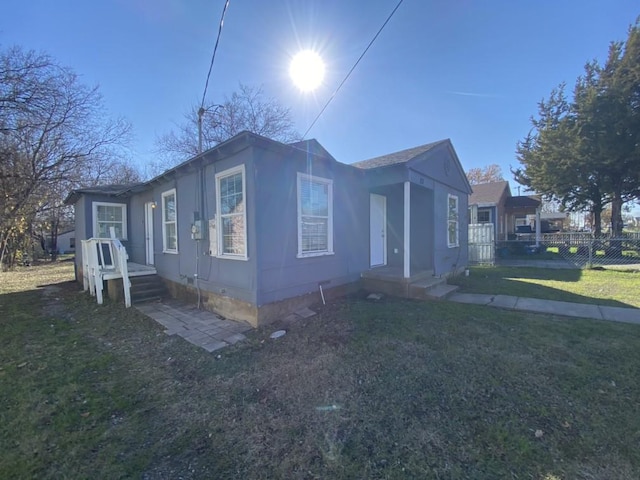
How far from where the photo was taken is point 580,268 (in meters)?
11.3

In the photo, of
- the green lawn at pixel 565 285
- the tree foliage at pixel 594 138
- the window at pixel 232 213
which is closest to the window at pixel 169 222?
the window at pixel 232 213

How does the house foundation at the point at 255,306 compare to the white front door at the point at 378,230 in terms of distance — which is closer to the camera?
the house foundation at the point at 255,306

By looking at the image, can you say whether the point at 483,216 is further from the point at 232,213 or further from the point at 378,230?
the point at 232,213

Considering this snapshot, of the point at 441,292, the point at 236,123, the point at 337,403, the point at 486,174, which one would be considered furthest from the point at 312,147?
the point at 486,174

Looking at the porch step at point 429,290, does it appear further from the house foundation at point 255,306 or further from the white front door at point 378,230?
the white front door at point 378,230

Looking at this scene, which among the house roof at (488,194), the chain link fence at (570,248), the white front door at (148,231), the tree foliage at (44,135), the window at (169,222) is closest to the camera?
the window at (169,222)

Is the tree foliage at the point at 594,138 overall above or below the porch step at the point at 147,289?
above

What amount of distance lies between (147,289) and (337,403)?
6733mm

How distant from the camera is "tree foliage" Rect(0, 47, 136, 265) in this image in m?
8.48

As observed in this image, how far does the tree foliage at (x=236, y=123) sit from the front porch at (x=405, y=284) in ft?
49.3

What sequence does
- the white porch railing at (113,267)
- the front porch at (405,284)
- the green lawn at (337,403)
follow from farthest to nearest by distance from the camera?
the white porch railing at (113,267) → the front porch at (405,284) → the green lawn at (337,403)

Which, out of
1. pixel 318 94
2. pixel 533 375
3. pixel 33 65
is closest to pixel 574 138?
pixel 318 94

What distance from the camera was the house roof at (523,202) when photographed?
21119 millimetres

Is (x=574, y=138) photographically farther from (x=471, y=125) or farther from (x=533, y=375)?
(x=533, y=375)
